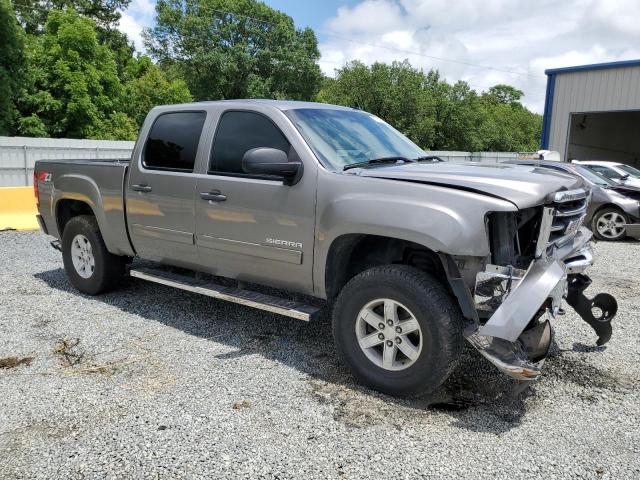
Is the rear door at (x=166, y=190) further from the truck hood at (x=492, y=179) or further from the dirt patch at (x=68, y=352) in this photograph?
the truck hood at (x=492, y=179)

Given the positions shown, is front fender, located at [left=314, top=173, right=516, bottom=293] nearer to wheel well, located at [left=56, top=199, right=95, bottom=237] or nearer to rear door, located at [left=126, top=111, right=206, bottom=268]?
rear door, located at [left=126, top=111, right=206, bottom=268]

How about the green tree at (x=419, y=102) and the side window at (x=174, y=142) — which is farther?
the green tree at (x=419, y=102)

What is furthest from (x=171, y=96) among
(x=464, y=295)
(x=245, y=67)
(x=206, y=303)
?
(x=464, y=295)

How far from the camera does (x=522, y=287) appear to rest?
3.23m

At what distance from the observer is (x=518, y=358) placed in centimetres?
324

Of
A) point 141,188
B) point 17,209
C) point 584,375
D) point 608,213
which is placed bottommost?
point 584,375

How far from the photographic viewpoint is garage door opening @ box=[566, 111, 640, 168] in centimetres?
2372

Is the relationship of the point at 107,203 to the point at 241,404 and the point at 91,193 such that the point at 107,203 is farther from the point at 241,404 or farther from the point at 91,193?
the point at 241,404

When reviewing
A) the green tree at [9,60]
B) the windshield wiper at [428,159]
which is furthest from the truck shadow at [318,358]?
the green tree at [9,60]

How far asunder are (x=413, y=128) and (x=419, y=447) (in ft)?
161

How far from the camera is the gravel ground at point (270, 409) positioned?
2.91m

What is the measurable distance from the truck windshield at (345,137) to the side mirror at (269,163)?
247 millimetres

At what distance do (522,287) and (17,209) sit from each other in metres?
10.5

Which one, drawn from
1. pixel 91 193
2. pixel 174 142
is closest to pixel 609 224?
pixel 174 142
